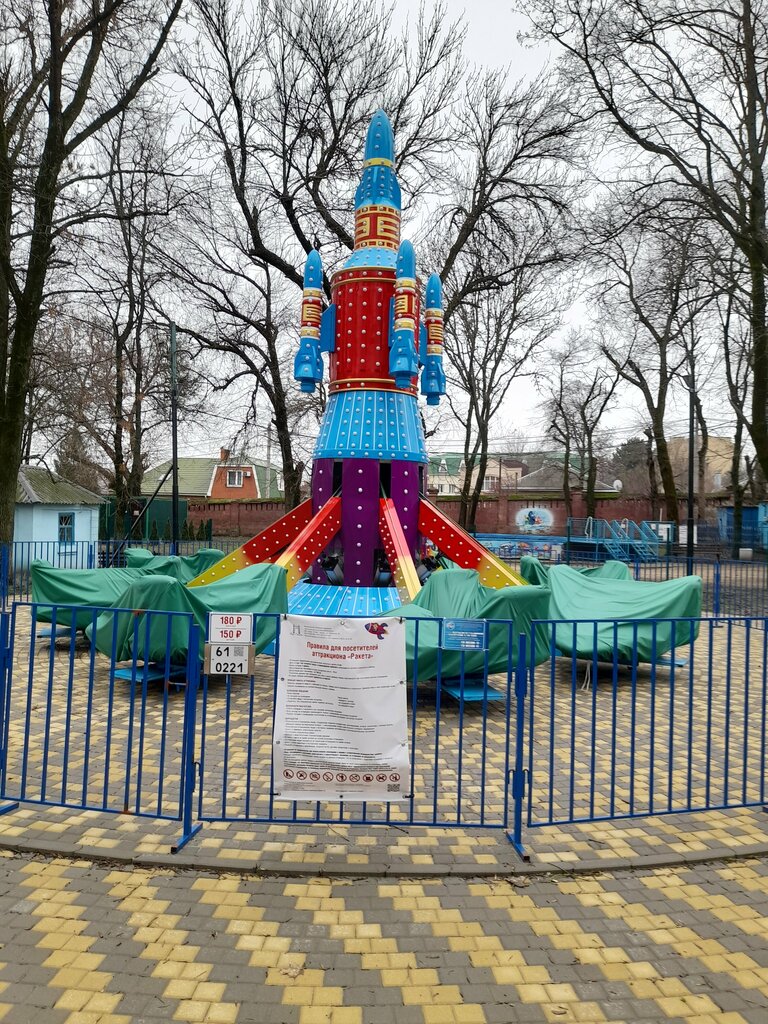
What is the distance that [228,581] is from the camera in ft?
27.2

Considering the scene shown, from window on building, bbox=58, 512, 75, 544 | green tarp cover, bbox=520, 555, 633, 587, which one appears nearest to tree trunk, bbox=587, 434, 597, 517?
window on building, bbox=58, 512, 75, 544

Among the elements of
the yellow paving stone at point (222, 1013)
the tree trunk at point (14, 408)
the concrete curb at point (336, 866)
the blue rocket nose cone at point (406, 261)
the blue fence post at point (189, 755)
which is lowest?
the yellow paving stone at point (222, 1013)

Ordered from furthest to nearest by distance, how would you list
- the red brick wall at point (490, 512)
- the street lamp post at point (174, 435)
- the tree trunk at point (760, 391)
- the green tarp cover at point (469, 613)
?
the red brick wall at point (490, 512) → the tree trunk at point (760, 391) → the street lamp post at point (174, 435) → the green tarp cover at point (469, 613)

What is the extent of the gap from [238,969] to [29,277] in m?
14.3

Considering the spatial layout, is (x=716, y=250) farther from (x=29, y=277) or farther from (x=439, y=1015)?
(x=439, y=1015)

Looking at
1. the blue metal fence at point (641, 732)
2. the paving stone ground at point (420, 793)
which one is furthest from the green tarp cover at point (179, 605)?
the blue metal fence at point (641, 732)

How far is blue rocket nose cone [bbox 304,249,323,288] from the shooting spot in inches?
455

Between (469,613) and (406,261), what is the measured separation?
5.91 metres

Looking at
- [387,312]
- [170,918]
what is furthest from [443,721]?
[387,312]

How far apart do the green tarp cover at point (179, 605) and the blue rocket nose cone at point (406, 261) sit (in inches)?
202

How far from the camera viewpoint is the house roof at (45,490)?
19938mm

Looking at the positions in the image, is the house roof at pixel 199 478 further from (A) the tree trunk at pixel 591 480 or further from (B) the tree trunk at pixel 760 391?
(B) the tree trunk at pixel 760 391

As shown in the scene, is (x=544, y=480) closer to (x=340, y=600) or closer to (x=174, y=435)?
(x=174, y=435)

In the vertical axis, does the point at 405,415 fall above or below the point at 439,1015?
above
